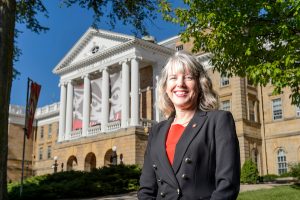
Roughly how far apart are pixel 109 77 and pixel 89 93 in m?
3.17

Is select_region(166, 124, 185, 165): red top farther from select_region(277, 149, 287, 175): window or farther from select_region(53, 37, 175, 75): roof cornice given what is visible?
select_region(53, 37, 175, 75): roof cornice

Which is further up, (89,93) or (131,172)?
(89,93)

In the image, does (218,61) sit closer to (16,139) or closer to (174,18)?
(174,18)

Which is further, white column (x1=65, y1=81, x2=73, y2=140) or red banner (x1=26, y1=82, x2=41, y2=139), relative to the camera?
white column (x1=65, y1=81, x2=73, y2=140)

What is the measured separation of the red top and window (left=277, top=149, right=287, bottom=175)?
35.0 metres

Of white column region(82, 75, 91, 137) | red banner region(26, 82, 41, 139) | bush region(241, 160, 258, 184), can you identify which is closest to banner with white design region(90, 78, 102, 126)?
white column region(82, 75, 91, 137)

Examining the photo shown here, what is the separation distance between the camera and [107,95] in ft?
138

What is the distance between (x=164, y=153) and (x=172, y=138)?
126mm

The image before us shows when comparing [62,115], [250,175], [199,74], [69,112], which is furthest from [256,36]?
[62,115]

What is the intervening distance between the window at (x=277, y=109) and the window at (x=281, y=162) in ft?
9.69

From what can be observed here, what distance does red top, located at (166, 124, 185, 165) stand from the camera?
2.78 meters

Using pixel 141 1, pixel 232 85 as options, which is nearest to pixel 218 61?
pixel 141 1

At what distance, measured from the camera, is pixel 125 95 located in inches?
1563

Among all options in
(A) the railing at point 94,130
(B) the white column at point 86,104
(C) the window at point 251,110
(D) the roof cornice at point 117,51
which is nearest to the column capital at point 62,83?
(D) the roof cornice at point 117,51
